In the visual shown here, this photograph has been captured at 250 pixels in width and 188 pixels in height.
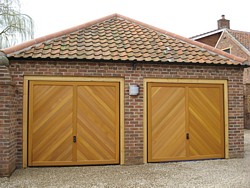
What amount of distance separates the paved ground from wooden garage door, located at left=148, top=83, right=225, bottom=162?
0.43 m

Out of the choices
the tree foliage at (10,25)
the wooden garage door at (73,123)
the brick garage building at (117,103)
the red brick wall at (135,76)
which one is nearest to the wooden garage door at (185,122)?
the brick garage building at (117,103)

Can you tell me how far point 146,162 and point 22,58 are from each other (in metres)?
4.12

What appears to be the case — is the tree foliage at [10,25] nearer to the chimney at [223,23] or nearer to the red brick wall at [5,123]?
the red brick wall at [5,123]

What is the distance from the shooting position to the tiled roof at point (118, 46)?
22.3 ft

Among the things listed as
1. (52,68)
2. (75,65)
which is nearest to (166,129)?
(75,65)

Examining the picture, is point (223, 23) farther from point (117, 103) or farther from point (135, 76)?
point (117, 103)

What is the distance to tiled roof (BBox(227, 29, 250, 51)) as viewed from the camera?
18.0m

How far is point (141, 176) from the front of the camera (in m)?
5.84

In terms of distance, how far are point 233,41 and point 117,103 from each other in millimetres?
14465

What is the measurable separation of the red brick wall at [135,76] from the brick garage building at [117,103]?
0.08 feet

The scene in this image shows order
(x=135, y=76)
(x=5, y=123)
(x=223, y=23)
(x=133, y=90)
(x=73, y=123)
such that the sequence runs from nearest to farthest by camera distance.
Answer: (x=5, y=123) < (x=73, y=123) < (x=133, y=90) < (x=135, y=76) < (x=223, y=23)

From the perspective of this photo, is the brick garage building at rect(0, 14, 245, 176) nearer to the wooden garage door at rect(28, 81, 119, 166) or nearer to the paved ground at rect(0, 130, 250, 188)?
the wooden garage door at rect(28, 81, 119, 166)

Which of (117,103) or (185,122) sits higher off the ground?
(117,103)

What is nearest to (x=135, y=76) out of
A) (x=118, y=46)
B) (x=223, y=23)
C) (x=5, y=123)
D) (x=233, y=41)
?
(x=118, y=46)
